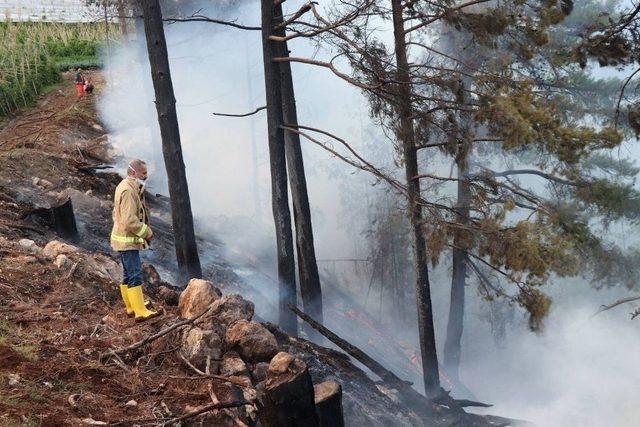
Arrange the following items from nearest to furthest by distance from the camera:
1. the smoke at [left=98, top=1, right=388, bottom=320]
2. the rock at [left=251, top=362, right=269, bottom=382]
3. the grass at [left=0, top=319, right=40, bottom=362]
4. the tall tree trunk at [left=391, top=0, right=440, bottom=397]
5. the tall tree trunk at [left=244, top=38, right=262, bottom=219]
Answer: the grass at [left=0, top=319, right=40, bottom=362]
the rock at [left=251, top=362, right=269, bottom=382]
the tall tree trunk at [left=391, top=0, right=440, bottom=397]
the smoke at [left=98, top=1, right=388, bottom=320]
the tall tree trunk at [left=244, top=38, right=262, bottom=219]

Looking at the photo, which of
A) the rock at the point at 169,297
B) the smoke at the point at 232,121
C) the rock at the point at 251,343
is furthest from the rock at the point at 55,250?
the smoke at the point at 232,121

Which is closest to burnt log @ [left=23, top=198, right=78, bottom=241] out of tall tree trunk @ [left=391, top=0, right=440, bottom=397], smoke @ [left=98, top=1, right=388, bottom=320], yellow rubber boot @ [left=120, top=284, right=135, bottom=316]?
Answer: yellow rubber boot @ [left=120, top=284, right=135, bottom=316]

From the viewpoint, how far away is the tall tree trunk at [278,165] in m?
11.8

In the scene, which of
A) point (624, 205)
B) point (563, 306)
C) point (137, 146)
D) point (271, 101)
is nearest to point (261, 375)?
point (271, 101)

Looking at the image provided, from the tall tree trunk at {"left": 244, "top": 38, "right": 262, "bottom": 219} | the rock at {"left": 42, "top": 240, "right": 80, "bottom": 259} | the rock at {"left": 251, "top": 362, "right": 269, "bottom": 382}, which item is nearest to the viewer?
the rock at {"left": 251, "top": 362, "right": 269, "bottom": 382}

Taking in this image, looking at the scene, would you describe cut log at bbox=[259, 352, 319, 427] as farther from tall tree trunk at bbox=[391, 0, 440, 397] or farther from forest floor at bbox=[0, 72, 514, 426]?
tall tree trunk at bbox=[391, 0, 440, 397]

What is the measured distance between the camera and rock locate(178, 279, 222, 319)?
7738mm

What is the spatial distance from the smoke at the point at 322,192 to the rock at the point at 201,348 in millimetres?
11364

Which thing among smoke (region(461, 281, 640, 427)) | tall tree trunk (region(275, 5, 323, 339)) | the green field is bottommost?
smoke (region(461, 281, 640, 427))

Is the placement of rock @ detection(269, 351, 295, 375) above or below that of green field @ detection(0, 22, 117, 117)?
below

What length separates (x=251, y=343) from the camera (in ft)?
23.0

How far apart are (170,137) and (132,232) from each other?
468cm

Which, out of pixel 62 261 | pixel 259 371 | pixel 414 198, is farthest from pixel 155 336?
pixel 414 198

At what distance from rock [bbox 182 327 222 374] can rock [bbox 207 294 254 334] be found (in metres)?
0.38
